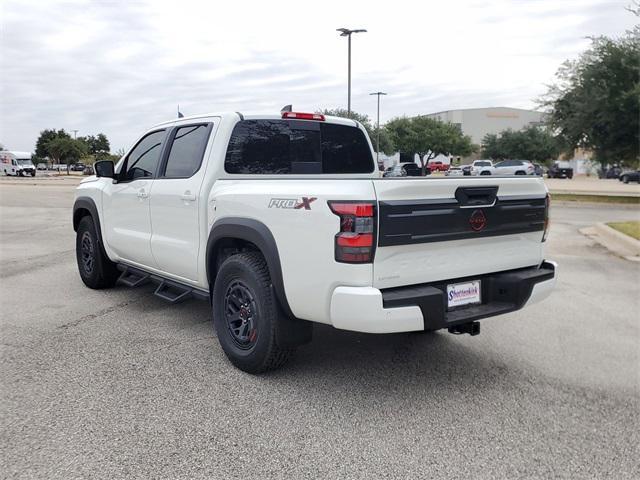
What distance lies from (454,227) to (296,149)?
190cm

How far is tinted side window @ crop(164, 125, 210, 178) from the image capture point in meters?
4.70

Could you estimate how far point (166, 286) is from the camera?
546cm

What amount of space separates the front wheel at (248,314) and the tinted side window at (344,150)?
1.53 m

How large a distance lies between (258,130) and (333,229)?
1.77 metres

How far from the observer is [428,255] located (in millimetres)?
3500

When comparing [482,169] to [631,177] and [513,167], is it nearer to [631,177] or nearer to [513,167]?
[513,167]

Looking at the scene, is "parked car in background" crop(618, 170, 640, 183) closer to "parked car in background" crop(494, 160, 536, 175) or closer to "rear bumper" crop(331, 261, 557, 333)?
"parked car in background" crop(494, 160, 536, 175)

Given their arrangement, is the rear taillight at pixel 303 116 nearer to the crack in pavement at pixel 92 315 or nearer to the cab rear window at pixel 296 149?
the cab rear window at pixel 296 149

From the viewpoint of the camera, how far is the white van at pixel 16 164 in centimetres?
5812

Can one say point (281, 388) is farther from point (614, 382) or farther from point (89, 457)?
point (614, 382)

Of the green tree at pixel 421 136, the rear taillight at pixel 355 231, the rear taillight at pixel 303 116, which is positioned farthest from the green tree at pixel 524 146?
the rear taillight at pixel 355 231

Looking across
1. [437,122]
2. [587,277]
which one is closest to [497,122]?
[437,122]

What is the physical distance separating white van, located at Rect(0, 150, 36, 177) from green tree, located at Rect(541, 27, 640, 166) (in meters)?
53.8

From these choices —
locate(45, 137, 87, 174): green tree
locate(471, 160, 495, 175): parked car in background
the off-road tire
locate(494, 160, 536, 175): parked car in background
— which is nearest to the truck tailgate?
the off-road tire
